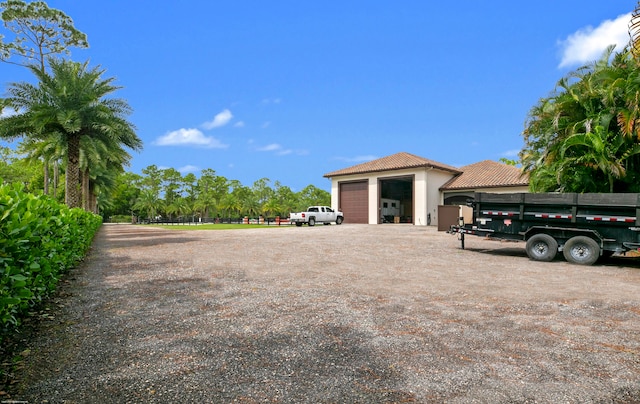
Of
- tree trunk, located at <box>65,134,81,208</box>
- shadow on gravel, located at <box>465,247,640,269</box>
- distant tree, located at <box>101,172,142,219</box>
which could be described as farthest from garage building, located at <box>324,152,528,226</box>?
distant tree, located at <box>101,172,142,219</box>

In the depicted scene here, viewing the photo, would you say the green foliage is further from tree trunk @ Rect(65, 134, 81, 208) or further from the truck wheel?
tree trunk @ Rect(65, 134, 81, 208)

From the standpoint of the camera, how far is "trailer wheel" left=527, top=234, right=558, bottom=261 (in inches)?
452

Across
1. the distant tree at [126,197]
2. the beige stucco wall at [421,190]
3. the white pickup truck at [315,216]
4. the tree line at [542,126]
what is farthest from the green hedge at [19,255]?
the distant tree at [126,197]

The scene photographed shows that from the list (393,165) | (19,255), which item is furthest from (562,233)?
(393,165)

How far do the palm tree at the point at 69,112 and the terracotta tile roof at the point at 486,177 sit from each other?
2884cm

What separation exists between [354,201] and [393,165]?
5654 millimetres

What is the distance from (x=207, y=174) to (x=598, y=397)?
95520 mm

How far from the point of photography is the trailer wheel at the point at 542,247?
11.5 m

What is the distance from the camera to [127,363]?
3752 millimetres

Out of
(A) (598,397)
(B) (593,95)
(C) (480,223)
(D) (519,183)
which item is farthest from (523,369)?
(D) (519,183)

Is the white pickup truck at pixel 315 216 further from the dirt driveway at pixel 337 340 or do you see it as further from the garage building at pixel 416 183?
the dirt driveway at pixel 337 340

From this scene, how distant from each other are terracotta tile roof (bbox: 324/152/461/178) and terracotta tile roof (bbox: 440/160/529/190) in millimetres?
1534

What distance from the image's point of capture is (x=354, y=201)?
4019 cm

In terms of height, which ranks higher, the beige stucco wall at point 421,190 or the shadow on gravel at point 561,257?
the beige stucco wall at point 421,190
